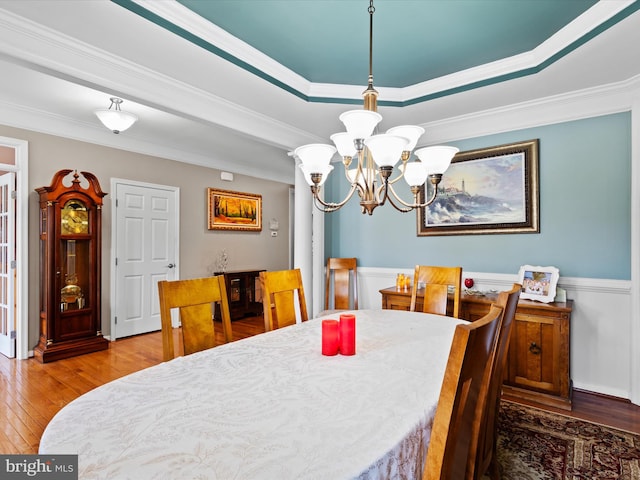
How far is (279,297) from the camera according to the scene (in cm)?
221

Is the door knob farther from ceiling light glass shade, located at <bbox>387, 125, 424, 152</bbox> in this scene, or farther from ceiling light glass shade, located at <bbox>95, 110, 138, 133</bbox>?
ceiling light glass shade, located at <bbox>95, 110, 138, 133</bbox>

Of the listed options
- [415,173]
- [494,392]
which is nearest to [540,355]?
[494,392]

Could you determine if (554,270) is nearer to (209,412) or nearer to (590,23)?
(590,23)

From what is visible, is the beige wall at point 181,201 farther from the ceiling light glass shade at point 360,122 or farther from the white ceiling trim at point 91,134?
the ceiling light glass shade at point 360,122

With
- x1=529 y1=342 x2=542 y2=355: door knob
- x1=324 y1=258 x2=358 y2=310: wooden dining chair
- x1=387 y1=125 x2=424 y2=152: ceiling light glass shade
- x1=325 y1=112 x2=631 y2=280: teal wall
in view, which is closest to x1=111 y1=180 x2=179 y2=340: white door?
x1=324 y1=258 x2=358 y2=310: wooden dining chair

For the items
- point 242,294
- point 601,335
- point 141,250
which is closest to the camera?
point 601,335

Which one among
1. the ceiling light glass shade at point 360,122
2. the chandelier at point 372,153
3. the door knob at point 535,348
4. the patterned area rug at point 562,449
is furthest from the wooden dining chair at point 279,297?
the door knob at point 535,348

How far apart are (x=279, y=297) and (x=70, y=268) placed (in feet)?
9.53

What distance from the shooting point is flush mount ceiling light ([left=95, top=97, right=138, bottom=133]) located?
10.1ft

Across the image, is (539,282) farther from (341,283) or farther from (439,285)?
(341,283)

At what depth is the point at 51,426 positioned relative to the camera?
2.97ft

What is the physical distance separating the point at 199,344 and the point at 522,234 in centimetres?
281

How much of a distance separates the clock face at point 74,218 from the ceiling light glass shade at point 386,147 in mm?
3577

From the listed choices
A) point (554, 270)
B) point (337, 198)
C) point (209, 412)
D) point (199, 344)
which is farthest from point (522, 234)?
point (209, 412)
